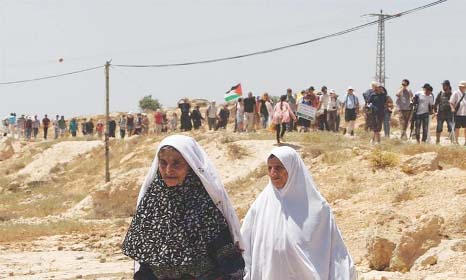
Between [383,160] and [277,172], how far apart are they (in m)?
10.1

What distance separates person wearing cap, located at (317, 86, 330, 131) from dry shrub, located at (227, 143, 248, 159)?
2.50 metres

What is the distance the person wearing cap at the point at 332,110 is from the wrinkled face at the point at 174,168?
17.2 metres

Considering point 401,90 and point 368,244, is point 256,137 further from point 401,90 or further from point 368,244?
point 368,244

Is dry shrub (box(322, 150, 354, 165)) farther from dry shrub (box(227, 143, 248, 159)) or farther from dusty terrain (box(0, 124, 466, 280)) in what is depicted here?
dry shrub (box(227, 143, 248, 159))

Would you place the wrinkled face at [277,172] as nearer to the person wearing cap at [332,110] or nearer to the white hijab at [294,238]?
the white hijab at [294,238]

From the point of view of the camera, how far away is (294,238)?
532 centimetres

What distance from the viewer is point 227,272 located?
163 inches

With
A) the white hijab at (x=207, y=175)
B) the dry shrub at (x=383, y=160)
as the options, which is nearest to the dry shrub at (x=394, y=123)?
the dry shrub at (x=383, y=160)

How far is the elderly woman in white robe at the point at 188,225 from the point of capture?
412 centimetres

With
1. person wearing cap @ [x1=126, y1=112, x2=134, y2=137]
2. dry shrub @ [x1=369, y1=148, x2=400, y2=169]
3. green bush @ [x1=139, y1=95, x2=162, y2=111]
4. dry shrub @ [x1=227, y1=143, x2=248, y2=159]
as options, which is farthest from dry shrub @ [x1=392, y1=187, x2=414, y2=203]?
green bush @ [x1=139, y1=95, x2=162, y2=111]

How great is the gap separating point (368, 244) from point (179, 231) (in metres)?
5.38

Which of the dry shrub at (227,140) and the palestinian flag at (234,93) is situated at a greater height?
the palestinian flag at (234,93)

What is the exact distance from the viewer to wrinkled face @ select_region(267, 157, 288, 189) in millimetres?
5402

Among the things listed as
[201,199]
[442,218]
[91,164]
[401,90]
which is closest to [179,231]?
[201,199]
